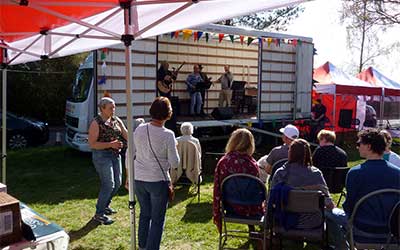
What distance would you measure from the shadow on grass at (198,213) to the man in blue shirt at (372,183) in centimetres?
226

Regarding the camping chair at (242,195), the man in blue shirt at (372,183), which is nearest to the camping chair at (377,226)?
the man in blue shirt at (372,183)

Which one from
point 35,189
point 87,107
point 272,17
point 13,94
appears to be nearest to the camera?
point 35,189

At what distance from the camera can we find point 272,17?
2386 centimetres

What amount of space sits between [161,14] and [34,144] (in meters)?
9.48

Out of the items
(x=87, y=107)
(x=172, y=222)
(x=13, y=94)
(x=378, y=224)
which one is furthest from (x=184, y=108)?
(x=13, y=94)

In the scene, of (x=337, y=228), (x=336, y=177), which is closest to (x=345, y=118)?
(x=336, y=177)

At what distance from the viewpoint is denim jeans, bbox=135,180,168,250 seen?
11.3ft

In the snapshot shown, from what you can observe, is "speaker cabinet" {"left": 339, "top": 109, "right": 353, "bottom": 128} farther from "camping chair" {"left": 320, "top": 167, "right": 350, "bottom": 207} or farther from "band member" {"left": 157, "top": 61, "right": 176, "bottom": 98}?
"camping chair" {"left": 320, "top": 167, "right": 350, "bottom": 207}

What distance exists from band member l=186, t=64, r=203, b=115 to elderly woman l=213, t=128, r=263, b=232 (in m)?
6.90

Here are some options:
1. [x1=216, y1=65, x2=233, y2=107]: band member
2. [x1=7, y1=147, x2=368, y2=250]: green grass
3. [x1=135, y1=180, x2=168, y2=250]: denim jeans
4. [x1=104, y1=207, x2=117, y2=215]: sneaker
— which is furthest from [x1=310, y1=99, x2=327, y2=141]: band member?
[x1=135, y1=180, x2=168, y2=250]: denim jeans

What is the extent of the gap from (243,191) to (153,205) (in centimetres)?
82

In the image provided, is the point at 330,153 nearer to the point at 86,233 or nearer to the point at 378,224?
the point at 378,224

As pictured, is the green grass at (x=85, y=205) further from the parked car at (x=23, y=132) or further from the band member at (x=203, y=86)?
the band member at (x=203, y=86)

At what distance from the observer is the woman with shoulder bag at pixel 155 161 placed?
341cm
